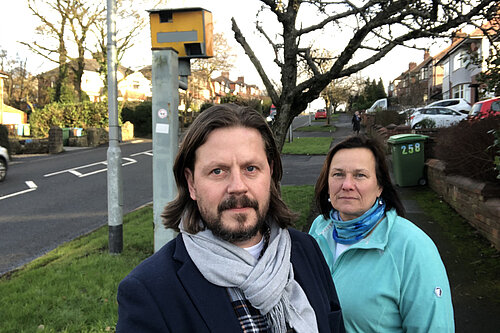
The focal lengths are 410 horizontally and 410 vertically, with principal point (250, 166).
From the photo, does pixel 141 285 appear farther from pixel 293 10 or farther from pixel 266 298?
pixel 293 10

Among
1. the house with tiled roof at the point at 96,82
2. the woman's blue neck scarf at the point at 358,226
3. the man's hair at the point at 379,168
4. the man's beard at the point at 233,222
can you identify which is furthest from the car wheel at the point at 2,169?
the house with tiled roof at the point at 96,82

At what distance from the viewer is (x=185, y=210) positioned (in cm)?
164

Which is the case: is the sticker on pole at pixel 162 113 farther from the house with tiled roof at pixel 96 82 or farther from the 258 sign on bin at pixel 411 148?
the house with tiled roof at pixel 96 82

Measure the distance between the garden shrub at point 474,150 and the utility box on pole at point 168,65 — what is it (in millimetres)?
4353

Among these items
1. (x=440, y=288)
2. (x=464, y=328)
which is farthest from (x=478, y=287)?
(x=440, y=288)

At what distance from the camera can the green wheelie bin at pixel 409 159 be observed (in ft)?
32.0

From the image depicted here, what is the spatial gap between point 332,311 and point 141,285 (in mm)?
850

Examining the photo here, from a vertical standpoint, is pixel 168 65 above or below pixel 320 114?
below

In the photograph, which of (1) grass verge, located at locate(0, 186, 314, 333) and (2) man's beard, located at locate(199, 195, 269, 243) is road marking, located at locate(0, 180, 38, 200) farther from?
(2) man's beard, located at locate(199, 195, 269, 243)

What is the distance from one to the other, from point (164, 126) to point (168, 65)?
2.16 ft

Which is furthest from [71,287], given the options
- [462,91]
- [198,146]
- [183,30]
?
[462,91]

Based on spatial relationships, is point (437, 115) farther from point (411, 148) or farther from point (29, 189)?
point (29, 189)

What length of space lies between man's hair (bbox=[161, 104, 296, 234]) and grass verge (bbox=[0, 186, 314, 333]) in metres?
0.99

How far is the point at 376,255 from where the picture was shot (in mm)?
2139
